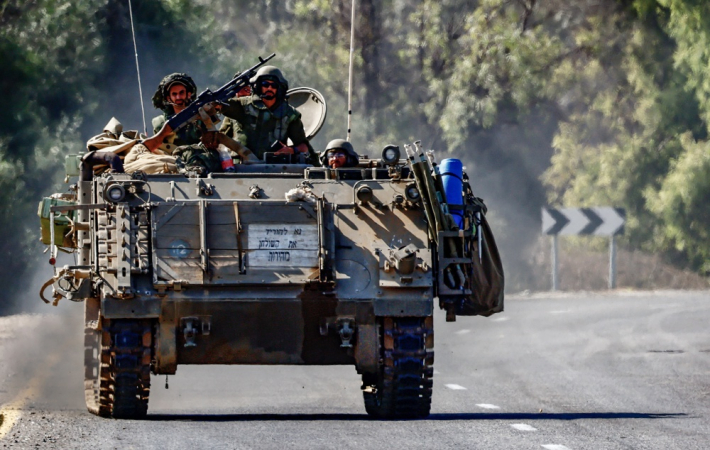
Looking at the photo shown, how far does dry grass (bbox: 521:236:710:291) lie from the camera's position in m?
39.2

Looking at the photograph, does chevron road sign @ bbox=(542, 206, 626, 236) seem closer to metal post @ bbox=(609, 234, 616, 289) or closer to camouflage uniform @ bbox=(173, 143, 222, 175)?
metal post @ bbox=(609, 234, 616, 289)

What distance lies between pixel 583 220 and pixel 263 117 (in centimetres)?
2089

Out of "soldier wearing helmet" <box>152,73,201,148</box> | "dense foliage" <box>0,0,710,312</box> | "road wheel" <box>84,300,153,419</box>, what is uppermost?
"dense foliage" <box>0,0,710,312</box>

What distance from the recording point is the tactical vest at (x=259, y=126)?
1622 cm

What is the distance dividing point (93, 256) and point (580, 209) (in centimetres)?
2334

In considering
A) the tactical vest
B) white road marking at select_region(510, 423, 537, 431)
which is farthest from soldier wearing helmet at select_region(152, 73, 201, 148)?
white road marking at select_region(510, 423, 537, 431)

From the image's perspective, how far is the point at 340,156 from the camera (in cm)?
1518

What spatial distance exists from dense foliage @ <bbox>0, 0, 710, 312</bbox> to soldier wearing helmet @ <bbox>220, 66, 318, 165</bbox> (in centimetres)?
1815

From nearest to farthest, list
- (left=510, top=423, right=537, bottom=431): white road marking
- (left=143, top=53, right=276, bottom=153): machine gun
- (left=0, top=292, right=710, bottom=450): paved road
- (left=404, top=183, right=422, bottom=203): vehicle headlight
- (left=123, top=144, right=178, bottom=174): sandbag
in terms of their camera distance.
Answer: (left=0, top=292, right=710, bottom=450): paved road, (left=510, top=423, right=537, bottom=431): white road marking, (left=404, top=183, right=422, bottom=203): vehicle headlight, (left=123, top=144, right=178, bottom=174): sandbag, (left=143, top=53, right=276, bottom=153): machine gun

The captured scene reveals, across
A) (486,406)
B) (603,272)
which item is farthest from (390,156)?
(603,272)

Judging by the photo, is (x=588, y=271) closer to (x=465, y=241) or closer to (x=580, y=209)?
(x=580, y=209)

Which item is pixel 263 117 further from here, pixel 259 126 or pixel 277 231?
pixel 277 231

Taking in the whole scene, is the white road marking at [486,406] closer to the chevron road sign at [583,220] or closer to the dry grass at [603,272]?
the chevron road sign at [583,220]

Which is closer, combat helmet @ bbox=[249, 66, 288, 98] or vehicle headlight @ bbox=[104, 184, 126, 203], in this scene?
vehicle headlight @ bbox=[104, 184, 126, 203]
